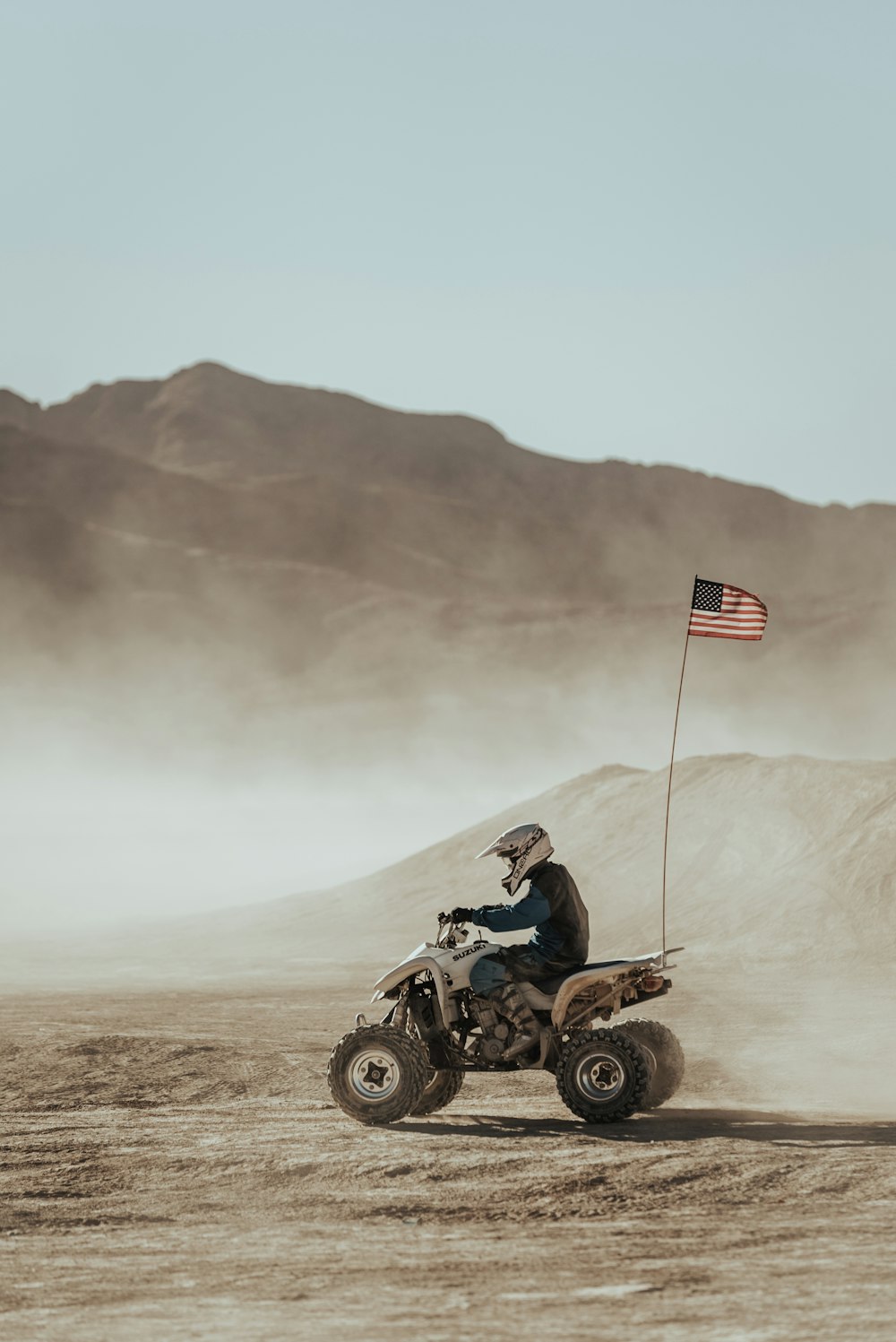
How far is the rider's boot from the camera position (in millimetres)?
9672

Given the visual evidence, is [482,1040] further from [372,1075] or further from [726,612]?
[726,612]

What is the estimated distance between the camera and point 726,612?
559 inches

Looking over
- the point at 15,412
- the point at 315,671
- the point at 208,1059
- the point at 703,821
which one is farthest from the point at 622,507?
the point at 208,1059

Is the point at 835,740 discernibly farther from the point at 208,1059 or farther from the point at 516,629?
the point at 208,1059

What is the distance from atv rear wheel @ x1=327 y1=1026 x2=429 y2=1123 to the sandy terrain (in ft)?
0.66

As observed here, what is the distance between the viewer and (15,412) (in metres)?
146

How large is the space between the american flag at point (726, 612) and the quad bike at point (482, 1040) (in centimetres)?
452

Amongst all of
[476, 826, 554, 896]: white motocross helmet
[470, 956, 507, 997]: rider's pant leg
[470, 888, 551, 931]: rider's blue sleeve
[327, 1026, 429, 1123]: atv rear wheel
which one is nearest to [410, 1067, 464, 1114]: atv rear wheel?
[327, 1026, 429, 1123]: atv rear wheel

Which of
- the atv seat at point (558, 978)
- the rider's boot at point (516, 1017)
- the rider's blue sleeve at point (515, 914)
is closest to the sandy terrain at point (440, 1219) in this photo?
the rider's boot at point (516, 1017)

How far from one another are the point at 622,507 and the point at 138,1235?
417ft

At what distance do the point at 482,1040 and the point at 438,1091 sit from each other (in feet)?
2.93

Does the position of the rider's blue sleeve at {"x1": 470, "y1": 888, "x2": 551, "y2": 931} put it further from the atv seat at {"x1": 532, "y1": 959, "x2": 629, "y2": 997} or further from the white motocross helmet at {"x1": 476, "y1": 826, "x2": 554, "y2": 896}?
the atv seat at {"x1": 532, "y1": 959, "x2": 629, "y2": 997}

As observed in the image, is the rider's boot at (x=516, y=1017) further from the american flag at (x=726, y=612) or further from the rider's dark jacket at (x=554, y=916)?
the american flag at (x=726, y=612)

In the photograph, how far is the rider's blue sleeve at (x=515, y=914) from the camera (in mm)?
9258
